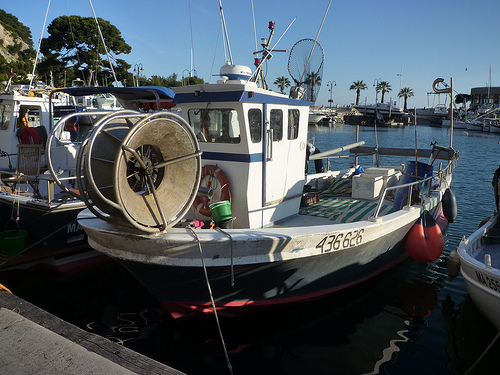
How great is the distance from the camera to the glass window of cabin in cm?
609

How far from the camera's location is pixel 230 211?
5.74 metres

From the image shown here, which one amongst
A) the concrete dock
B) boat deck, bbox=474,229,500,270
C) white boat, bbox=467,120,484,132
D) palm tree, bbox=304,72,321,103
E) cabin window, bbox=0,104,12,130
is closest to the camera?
the concrete dock

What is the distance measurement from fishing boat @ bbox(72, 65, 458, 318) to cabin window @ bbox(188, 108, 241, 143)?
0.02 metres

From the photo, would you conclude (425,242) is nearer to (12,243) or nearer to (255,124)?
(255,124)

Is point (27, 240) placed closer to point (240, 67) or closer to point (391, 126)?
point (240, 67)

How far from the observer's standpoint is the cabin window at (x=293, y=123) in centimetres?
691

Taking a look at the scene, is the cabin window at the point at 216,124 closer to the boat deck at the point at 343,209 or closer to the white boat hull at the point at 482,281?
the boat deck at the point at 343,209

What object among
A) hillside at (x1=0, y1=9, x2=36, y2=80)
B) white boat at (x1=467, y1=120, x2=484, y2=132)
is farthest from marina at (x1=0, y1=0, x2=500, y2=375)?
white boat at (x1=467, y1=120, x2=484, y2=132)

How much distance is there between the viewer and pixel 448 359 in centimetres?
556

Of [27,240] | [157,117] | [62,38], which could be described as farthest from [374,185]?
[62,38]

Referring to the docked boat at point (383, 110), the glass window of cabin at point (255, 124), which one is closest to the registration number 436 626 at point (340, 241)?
the glass window of cabin at point (255, 124)

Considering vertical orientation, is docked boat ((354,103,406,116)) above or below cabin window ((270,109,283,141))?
above

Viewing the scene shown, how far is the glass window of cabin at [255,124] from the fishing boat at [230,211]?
2 centimetres

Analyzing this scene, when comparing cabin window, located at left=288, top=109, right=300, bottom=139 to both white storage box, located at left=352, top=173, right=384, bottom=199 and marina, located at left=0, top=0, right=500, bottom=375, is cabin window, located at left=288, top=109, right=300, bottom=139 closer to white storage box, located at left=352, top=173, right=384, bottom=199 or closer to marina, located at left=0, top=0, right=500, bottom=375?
marina, located at left=0, top=0, right=500, bottom=375
